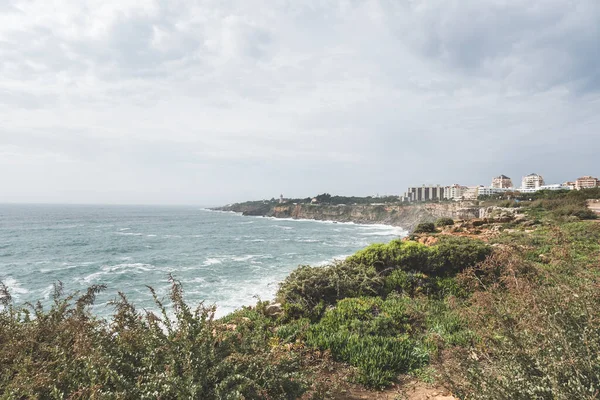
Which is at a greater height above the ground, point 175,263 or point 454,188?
point 454,188

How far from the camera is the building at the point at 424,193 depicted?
149 metres

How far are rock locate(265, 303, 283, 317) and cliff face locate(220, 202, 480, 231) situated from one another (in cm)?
5003

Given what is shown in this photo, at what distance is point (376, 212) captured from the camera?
91.1 metres

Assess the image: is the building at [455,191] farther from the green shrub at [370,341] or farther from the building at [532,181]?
the green shrub at [370,341]

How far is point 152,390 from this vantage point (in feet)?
9.99

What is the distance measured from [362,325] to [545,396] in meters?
3.73

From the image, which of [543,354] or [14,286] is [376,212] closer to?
[14,286]

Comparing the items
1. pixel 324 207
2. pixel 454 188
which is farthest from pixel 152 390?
pixel 454 188

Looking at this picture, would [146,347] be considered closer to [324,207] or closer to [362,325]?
[362,325]

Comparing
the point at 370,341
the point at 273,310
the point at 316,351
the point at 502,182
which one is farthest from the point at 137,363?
the point at 502,182

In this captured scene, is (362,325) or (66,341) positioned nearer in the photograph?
(66,341)

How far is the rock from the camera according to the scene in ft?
25.0

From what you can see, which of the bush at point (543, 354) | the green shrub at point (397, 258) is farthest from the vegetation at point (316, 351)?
the green shrub at point (397, 258)

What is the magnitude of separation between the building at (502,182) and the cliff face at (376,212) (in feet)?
274
